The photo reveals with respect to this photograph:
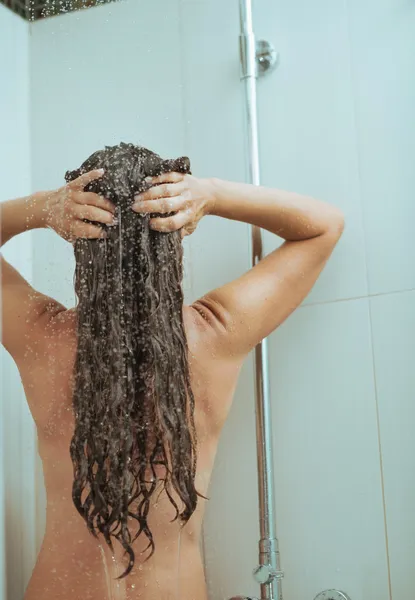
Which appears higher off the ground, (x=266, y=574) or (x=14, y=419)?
(x=14, y=419)

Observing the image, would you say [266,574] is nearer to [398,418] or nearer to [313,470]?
[313,470]

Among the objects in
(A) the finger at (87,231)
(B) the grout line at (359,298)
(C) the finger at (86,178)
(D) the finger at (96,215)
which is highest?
(C) the finger at (86,178)

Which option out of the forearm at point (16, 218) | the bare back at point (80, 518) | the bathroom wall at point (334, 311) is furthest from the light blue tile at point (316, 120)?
the forearm at point (16, 218)

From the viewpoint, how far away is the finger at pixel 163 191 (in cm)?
111

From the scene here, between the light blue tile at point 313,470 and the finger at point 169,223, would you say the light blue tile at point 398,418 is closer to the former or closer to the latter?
the light blue tile at point 313,470

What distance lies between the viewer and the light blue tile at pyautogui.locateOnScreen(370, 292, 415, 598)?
1.20m

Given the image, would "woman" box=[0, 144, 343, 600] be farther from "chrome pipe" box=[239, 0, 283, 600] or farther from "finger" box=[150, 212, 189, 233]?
"chrome pipe" box=[239, 0, 283, 600]

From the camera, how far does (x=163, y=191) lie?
1.12m

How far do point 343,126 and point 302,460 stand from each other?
20.8 inches

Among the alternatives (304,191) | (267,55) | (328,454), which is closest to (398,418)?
(328,454)

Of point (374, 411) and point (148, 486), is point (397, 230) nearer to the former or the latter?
point (374, 411)

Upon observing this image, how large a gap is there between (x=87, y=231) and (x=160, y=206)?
0.10 m

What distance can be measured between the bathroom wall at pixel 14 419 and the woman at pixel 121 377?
2 centimetres

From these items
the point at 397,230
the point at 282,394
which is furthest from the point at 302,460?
the point at 397,230
